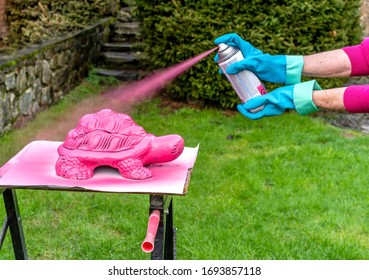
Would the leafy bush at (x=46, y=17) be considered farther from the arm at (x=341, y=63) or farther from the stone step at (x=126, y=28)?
the arm at (x=341, y=63)

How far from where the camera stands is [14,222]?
2900mm

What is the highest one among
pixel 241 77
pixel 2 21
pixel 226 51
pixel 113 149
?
pixel 226 51

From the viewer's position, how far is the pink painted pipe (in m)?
2.25

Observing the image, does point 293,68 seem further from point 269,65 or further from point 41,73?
point 41,73

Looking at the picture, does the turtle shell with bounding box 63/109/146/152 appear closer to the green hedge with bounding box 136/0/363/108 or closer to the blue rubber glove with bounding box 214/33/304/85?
the blue rubber glove with bounding box 214/33/304/85

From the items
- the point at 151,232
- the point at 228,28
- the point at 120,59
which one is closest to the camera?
the point at 151,232

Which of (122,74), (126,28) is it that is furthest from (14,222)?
(126,28)

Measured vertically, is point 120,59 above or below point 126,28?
below

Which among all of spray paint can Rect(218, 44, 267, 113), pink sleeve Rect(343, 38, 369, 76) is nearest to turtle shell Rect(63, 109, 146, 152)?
spray paint can Rect(218, 44, 267, 113)

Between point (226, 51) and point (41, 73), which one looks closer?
point (226, 51)

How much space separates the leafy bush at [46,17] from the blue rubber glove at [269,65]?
20.3ft

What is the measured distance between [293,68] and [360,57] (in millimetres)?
331

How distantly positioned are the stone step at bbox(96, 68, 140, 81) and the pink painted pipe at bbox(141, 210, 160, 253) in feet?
19.1

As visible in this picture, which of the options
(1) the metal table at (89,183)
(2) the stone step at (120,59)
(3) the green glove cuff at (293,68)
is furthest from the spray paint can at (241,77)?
(2) the stone step at (120,59)
